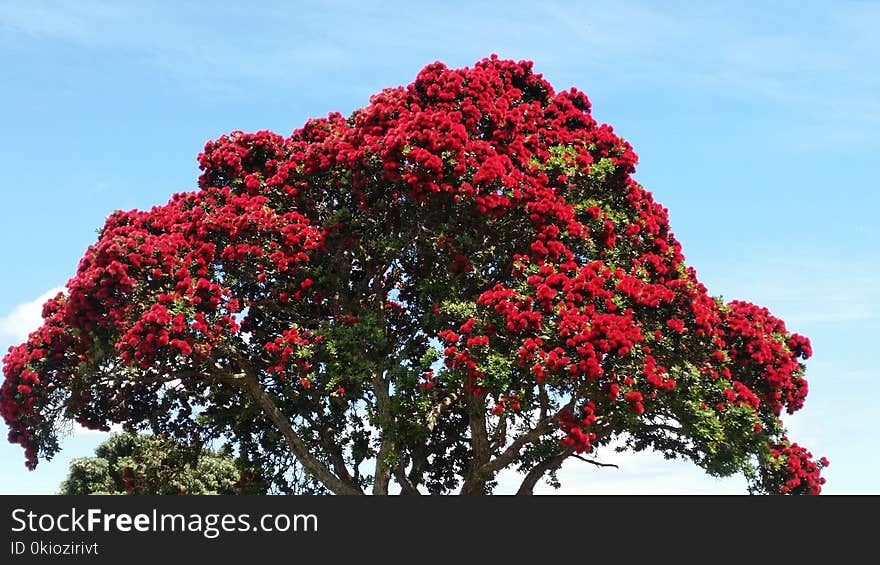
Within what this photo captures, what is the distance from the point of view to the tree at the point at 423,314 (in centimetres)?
2256

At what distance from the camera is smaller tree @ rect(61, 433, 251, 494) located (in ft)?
94.5

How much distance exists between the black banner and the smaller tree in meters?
9.27

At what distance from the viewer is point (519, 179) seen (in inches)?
950

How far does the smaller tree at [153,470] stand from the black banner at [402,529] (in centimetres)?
927

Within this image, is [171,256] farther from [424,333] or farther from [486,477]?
[486,477]

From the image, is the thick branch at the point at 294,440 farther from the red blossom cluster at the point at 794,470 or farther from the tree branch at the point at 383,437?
the red blossom cluster at the point at 794,470

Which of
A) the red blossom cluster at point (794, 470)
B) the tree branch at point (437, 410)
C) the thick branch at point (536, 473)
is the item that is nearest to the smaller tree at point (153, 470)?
the tree branch at point (437, 410)

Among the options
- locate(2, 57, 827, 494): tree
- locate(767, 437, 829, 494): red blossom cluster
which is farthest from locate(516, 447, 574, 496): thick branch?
locate(767, 437, 829, 494): red blossom cluster

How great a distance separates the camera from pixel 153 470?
30.1 meters

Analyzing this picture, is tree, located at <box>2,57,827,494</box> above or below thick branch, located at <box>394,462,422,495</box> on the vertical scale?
above

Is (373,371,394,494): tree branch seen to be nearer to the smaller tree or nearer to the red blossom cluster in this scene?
the smaller tree

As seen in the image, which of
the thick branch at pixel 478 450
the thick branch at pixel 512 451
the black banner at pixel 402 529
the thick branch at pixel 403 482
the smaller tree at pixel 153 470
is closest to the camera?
→ the black banner at pixel 402 529

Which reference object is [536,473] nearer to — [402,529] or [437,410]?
[437,410]

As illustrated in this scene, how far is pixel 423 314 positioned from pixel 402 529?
8.69 m
